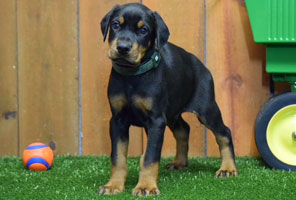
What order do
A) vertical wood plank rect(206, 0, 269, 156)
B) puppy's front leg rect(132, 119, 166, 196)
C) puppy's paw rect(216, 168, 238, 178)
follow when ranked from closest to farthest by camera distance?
puppy's front leg rect(132, 119, 166, 196) → puppy's paw rect(216, 168, 238, 178) → vertical wood plank rect(206, 0, 269, 156)

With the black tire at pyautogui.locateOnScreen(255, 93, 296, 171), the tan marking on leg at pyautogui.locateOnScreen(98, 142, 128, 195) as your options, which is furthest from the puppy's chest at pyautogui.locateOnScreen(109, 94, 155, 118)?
the black tire at pyautogui.locateOnScreen(255, 93, 296, 171)

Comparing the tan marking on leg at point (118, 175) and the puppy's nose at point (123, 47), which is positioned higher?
the puppy's nose at point (123, 47)

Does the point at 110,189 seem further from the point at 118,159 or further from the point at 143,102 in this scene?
the point at 143,102

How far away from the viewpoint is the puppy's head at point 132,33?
9.30ft

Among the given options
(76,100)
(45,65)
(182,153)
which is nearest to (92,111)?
(76,100)

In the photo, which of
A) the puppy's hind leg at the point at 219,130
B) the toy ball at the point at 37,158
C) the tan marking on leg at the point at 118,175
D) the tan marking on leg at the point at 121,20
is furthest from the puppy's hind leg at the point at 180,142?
the tan marking on leg at the point at 121,20

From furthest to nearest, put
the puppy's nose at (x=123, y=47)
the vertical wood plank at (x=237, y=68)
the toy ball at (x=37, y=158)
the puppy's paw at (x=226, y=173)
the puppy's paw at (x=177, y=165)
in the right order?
1. the vertical wood plank at (x=237, y=68)
2. the puppy's paw at (x=177, y=165)
3. the toy ball at (x=37, y=158)
4. the puppy's paw at (x=226, y=173)
5. the puppy's nose at (x=123, y=47)

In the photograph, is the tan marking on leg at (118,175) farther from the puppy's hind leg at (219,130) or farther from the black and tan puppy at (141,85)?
the puppy's hind leg at (219,130)

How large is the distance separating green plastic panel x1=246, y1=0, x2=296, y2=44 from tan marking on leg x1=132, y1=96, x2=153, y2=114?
951 mm

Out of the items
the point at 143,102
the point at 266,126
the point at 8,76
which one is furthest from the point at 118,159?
the point at 8,76

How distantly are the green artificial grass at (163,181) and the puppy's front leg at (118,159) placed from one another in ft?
0.21

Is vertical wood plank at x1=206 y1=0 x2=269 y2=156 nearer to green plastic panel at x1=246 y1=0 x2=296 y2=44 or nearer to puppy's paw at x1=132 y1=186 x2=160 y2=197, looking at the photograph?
green plastic panel at x1=246 y1=0 x2=296 y2=44

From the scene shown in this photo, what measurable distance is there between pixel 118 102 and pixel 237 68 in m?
1.30

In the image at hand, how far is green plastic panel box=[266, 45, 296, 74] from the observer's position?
3582 mm
